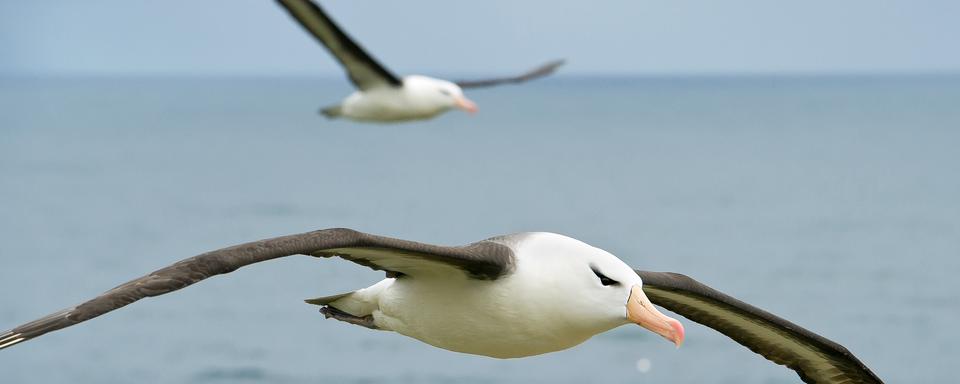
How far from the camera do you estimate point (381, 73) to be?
21.3 meters

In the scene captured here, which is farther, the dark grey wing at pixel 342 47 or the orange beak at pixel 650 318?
the dark grey wing at pixel 342 47

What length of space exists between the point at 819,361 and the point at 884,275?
3282 centimetres

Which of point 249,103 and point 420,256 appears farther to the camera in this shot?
point 249,103

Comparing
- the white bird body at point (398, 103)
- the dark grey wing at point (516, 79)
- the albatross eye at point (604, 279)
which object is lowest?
the albatross eye at point (604, 279)

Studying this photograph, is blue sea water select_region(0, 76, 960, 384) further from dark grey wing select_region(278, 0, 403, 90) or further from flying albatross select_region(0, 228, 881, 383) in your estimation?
dark grey wing select_region(278, 0, 403, 90)

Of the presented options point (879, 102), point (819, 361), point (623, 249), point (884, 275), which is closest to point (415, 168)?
point (623, 249)

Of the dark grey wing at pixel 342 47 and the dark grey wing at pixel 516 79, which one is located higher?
the dark grey wing at pixel 516 79

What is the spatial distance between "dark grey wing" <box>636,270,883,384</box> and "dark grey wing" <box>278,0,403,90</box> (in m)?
9.41

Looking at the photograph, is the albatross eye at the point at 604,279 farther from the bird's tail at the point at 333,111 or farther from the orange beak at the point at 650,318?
the bird's tail at the point at 333,111

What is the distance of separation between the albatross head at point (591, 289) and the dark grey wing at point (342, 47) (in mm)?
10490

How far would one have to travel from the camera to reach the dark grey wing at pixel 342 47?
18.7 meters

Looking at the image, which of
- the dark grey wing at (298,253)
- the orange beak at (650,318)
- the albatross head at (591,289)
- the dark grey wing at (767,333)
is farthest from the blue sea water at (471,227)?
the dark grey wing at (767,333)

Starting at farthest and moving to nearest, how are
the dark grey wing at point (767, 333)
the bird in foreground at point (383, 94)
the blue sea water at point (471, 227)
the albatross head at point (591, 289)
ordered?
1. the blue sea water at point (471, 227)
2. the bird in foreground at point (383, 94)
3. the dark grey wing at point (767, 333)
4. the albatross head at point (591, 289)

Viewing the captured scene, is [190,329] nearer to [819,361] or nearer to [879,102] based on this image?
[819,361]
